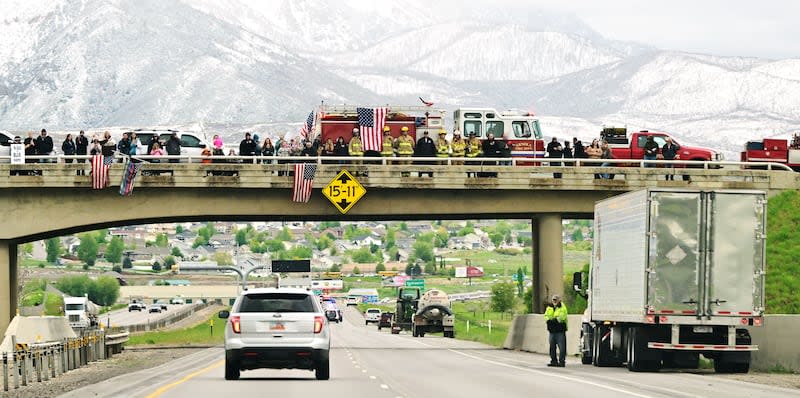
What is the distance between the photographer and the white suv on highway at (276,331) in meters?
31.8

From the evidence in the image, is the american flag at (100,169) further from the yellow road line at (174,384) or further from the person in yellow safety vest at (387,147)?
the yellow road line at (174,384)

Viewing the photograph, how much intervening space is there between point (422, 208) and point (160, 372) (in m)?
25.3

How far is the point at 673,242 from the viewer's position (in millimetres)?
35250

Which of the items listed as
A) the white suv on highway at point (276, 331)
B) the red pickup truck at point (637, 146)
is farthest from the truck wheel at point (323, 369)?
the red pickup truck at point (637, 146)

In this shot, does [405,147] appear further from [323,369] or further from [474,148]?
[323,369]

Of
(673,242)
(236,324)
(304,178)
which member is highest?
(304,178)

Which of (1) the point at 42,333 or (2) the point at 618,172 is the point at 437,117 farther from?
(1) the point at 42,333

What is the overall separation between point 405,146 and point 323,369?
96.8 ft

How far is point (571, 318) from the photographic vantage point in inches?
2035

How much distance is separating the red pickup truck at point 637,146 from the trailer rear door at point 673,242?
103 feet

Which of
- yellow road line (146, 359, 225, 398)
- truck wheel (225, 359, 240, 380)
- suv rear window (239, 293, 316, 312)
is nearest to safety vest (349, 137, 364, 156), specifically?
yellow road line (146, 359, 225, 398)

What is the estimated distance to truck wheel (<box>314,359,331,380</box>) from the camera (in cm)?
3269

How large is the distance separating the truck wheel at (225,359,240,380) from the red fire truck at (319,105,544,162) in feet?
110

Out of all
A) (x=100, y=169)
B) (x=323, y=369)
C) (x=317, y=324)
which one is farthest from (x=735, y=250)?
(x=100, y=169)
